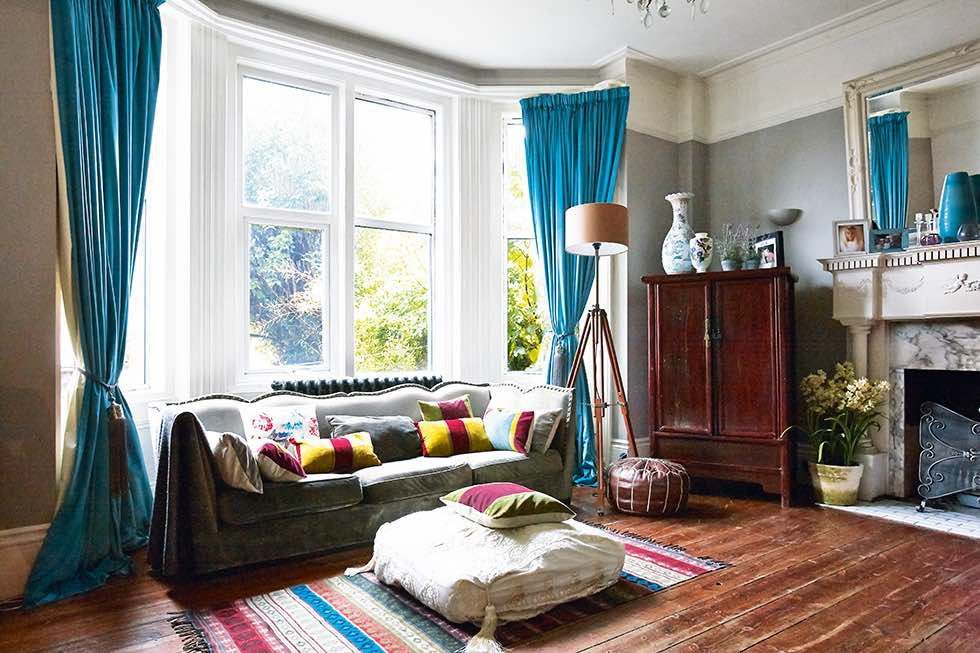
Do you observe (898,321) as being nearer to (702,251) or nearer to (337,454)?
(702,251)

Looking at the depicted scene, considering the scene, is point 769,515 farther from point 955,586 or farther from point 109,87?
point 109,87

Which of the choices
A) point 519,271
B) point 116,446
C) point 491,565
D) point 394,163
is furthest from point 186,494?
point 519,271

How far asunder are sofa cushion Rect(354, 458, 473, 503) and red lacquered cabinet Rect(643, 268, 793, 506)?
1.69 metres


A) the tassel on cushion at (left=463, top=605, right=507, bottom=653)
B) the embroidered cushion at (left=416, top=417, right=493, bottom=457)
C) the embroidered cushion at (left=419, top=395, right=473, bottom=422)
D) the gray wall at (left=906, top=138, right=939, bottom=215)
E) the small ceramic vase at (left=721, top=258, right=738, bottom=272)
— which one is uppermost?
the gray wall at (left=906, top=138, right=939, bottom=215)

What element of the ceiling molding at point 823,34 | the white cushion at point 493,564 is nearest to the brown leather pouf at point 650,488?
the white cushion at point 493,564

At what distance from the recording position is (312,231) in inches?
175

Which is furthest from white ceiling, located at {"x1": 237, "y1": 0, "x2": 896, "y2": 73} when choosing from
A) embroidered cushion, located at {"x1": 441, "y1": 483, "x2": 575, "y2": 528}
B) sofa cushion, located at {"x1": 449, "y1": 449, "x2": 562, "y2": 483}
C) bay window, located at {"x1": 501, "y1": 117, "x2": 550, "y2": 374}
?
embroidered cushion, located at {"x1": 441, "y1": 483, "x2": 575, "y2": 528}

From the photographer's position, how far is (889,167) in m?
4.20

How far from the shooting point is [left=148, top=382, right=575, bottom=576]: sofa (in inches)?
113

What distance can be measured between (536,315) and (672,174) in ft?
5.18

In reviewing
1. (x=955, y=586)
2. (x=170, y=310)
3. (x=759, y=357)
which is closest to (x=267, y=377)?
(x=170, y=310)

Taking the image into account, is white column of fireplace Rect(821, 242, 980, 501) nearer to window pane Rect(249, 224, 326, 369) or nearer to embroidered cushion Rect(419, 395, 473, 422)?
embroidered cushion Rect(419, 395, 473, 422)

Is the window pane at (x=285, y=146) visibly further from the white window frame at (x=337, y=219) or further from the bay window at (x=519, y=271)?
the bay window at (x=519, y=271)

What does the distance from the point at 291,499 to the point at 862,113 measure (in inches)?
168
